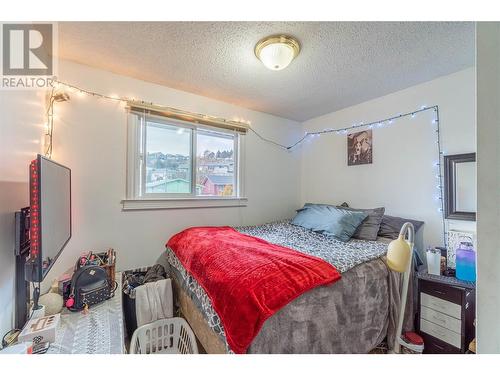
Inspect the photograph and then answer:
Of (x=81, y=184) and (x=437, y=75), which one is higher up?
(x=437, y=75)

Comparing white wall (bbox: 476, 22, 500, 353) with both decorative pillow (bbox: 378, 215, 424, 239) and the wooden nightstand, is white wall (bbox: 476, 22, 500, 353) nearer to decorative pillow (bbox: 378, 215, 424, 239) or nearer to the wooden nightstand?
the wooden nightstand

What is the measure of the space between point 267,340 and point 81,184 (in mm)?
1935

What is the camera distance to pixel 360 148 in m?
2.64

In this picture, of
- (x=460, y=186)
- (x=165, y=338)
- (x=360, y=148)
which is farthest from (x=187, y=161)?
(x=460, y=186)

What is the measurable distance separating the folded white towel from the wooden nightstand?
1997mm

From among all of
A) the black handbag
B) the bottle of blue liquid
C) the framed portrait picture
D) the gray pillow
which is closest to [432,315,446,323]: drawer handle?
the bottle of blue liquid

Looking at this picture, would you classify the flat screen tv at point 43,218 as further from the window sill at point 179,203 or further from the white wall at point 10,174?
the window sill at point 179,203

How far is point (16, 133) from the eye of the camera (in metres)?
1.08

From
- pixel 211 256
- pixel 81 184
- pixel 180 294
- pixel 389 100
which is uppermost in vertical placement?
pixel 389 100

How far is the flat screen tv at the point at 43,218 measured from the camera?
0.82 m

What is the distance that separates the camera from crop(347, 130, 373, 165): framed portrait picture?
101 inches

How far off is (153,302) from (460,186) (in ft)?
9.18
